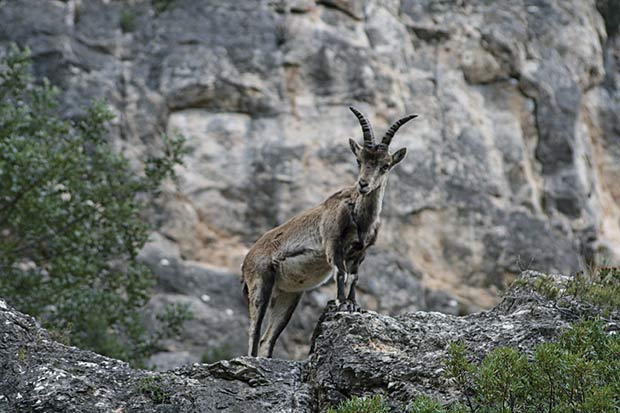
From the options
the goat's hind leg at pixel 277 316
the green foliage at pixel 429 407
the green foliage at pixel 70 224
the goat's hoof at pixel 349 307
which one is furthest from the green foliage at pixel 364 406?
the green foliage at pixel 70 224

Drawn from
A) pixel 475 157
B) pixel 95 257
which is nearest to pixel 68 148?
pixel 95 257

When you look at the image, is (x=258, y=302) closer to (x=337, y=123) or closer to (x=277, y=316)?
(x=277, y=316)

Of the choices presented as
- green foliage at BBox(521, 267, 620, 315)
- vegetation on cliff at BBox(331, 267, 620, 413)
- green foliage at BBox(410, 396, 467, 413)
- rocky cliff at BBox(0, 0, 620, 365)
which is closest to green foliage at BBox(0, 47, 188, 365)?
rocky cliff at BBox(0, 0, 620, 365)

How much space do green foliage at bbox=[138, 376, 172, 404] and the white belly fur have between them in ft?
10.5

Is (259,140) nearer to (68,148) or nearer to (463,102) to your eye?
(463,102)

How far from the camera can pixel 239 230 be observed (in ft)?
76.1

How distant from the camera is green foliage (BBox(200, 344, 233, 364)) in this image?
65.7 feet

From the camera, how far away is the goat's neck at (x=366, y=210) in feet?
35.5

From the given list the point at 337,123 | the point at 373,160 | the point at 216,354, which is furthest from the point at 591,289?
the point at 337,123

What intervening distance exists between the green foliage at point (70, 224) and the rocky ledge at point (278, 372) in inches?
266

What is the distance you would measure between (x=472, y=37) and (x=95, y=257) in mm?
13910

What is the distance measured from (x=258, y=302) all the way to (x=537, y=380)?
4760 mm

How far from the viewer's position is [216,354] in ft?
66.1

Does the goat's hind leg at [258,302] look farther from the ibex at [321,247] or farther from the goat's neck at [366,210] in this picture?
the goat's neck at [366,210]
